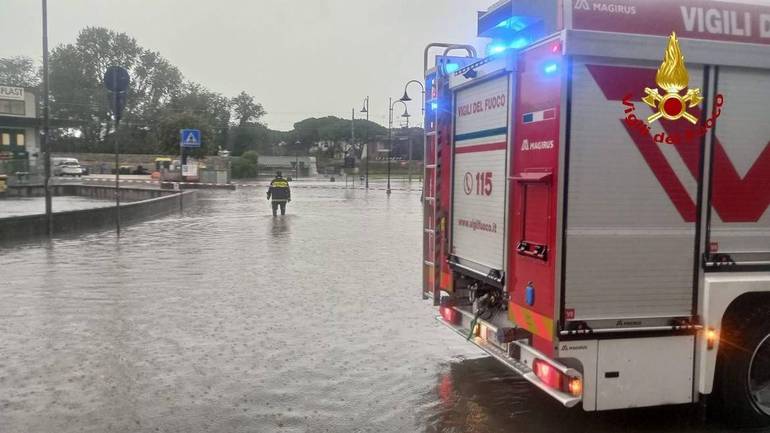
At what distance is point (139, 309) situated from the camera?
848 cm

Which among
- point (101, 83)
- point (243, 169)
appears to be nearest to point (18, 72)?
point (101, 83)

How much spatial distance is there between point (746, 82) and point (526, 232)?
1.72m

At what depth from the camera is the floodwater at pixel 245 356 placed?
497cm

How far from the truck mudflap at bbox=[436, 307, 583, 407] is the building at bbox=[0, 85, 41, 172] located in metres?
41.9

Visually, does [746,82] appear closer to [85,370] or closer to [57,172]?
[85,370]

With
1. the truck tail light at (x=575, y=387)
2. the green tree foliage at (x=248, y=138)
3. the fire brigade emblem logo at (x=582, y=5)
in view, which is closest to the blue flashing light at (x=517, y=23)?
the fire brigade emblem logo at (x=582, y=5)

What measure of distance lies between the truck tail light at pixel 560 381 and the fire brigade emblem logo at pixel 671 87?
1.65 meters

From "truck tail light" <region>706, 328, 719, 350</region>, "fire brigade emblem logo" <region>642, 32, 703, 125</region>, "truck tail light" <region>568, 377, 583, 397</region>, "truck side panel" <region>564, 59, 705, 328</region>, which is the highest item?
"fire brigade emblem logo" <region>642, 32, 703, 125</region>

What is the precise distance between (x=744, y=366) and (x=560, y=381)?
1.33 metres

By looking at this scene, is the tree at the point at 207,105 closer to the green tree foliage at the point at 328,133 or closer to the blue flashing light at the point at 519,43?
the green tree foliage at the point at 328,133

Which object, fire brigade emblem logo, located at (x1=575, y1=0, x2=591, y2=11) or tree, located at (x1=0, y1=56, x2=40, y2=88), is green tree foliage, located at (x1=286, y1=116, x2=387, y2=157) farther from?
fire brigade emblem logo, located at (x1=575, y1=0, x2=591, y2=11)

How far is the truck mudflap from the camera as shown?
4184 millimetres

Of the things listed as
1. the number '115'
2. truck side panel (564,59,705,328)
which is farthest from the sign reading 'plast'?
truck side panel (564,59,705,328)

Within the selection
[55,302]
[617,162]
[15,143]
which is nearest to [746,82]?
[617,162]
